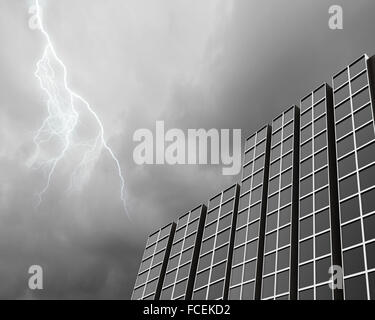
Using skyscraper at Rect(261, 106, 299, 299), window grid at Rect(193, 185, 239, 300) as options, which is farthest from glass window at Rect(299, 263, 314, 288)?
window grid at Rect(193, 185, 239, 300)

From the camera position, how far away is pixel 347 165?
30547 millimetres

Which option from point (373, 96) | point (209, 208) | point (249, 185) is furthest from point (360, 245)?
point (209, 208)

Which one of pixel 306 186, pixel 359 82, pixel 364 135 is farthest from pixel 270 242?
pixel 359 82

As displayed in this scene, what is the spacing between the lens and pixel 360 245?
2545 cm

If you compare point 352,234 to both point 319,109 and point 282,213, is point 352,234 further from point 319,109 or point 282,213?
point 319,109

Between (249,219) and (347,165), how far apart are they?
13402 millimetres

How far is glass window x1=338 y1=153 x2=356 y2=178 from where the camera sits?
1182 inches

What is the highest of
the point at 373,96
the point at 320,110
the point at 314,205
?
the point at 320,110

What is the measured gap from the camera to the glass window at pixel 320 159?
3359cm

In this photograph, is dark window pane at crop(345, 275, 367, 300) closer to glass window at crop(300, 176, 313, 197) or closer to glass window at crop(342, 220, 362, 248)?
glass window at crop(342, 220, 362, 248)

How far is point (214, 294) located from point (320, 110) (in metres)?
22.0

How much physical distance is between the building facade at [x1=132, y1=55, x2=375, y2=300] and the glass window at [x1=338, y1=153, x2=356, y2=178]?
102 mm
